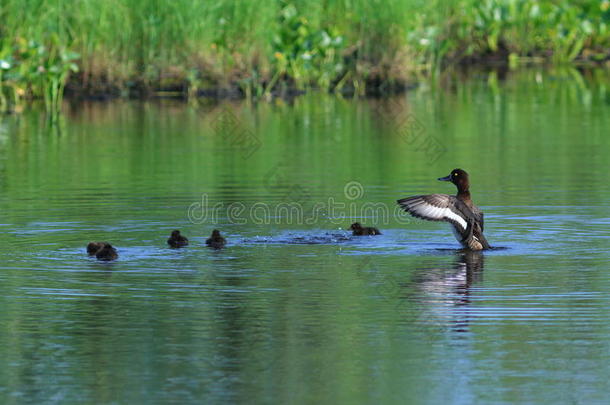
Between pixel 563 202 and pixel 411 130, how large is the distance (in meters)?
9.06

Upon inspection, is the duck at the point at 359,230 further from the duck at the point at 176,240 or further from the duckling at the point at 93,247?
the duckling at the point at 93,247

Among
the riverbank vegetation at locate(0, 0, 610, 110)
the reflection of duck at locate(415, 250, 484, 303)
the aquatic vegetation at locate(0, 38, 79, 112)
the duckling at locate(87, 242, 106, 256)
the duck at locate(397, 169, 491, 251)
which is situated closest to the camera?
the reflection of duck at locate(415, 250, 484, 303)

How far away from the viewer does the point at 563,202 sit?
15508 mm

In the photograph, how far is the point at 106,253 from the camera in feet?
39.9

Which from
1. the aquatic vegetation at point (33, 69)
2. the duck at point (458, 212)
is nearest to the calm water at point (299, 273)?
the duck at point (458, 212)

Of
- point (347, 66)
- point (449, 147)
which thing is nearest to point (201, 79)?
point (347, 66)

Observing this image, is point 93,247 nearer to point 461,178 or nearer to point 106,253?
point 106,253

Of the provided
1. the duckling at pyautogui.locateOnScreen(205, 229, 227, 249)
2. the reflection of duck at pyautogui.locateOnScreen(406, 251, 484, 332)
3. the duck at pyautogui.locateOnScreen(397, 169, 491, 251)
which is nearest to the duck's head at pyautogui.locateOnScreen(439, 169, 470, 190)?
the duck at pyautogui.locateOnScreen(397, 169, 491, 251)

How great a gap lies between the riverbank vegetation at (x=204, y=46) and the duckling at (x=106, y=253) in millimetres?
14376

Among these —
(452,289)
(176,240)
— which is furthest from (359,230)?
(452,289)

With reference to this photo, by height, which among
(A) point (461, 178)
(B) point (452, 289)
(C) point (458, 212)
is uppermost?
(A) point (461, 178)

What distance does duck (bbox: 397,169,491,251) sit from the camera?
12.6 metres

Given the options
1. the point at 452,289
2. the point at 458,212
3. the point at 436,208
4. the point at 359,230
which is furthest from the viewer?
the point at 359,230

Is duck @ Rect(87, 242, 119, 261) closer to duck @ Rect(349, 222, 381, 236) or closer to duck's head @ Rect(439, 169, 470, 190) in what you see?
duck @ Rect(349, 222, 381, 236)
